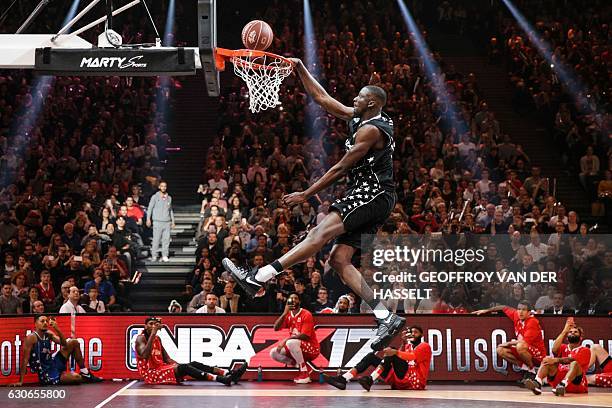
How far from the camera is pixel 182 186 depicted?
19984 millimetres

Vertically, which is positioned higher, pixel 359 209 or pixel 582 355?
pixel 359 209

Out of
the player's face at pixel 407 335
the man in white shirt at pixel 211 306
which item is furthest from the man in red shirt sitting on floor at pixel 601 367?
the man in white shirt at pixel 211 306

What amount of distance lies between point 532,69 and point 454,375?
11.0 m

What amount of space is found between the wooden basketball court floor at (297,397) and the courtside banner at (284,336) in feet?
1.51

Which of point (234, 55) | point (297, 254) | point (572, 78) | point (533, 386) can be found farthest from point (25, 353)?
point (572, 78)

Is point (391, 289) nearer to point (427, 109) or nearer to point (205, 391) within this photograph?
point (205, 391)

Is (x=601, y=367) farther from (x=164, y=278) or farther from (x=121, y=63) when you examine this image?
(x=121, y=63)

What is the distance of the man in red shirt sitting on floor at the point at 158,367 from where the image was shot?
44.3ft

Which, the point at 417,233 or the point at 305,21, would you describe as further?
the point at 305,21

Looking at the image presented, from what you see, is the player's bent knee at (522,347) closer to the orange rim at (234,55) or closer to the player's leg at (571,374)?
the player's leg at (571,374)

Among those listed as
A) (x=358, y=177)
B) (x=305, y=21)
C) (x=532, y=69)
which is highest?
(x=305, y=21)

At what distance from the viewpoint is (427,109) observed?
67.8 feet

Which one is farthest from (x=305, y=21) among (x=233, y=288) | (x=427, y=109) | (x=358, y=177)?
(x=358, y=177)

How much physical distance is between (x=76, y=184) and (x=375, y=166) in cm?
1218
